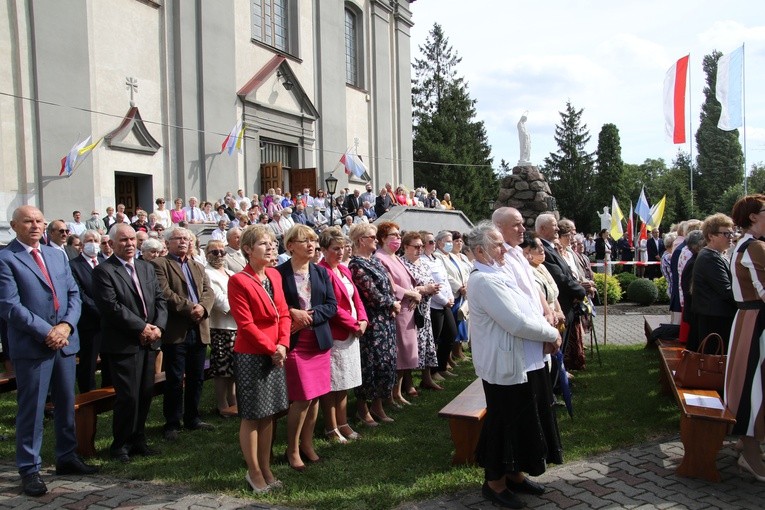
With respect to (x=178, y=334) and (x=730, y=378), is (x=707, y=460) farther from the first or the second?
(x=178, y=334)

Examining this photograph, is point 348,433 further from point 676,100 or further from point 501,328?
point 676,100

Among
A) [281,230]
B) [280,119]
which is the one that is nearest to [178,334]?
[281,230]

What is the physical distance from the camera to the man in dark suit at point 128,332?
5.16 meters

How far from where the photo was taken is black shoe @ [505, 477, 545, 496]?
441 cm

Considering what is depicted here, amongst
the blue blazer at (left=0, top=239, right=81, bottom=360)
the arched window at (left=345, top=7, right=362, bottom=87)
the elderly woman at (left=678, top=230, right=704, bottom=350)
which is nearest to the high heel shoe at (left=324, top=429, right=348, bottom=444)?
the blue blazer at (left=0, top=239, right=81, bottom=360)

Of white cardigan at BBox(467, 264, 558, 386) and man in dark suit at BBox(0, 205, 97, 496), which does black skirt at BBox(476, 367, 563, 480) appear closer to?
white cardigan at BBox(467, 264, 558, 386)

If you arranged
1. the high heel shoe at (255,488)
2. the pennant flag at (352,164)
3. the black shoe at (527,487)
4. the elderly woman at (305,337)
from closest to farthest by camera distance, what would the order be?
the black shoe at (527,487)
the high heel shoe at (255,488)
the elderly woman at (305,337)
the pennant flag at (352,164)

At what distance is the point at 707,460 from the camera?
468 centimetres

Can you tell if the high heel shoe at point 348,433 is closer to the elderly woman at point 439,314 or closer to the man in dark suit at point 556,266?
the elderly woman at point 439,314

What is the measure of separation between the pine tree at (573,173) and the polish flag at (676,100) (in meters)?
42.0

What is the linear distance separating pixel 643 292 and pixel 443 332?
10.1m

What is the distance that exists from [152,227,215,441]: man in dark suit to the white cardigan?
299 cm

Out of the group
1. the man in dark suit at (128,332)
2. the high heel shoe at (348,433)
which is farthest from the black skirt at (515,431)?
the man in dark suit at (128,332)

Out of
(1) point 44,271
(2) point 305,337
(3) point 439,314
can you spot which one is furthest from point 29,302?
(3) point 439,314
